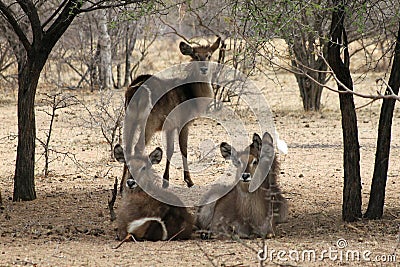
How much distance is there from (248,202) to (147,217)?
1.09 m

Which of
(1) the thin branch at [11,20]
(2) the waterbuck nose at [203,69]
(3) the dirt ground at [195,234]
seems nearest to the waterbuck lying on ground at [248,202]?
(3) the dirt ground at [195,234]

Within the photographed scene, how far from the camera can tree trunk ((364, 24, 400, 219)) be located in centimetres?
775

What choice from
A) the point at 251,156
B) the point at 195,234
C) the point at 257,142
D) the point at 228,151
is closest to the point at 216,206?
the point at 195,234

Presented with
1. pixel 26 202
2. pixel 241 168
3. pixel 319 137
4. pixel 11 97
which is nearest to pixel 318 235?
pixel 241 168

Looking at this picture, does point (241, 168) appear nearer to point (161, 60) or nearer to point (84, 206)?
point (84, 206)

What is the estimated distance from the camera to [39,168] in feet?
39.2

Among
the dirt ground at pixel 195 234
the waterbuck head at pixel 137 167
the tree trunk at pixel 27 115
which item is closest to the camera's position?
the dirt ground at pixel 195 234

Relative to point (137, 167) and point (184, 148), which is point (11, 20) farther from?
point (184, 148)

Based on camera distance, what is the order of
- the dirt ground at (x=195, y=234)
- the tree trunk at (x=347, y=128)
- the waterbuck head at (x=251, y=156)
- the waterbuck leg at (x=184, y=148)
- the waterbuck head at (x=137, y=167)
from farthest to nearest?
the waterbuck leg at (x=184, y=148) → the tree trunk at (x=347, y=128) → the waterbuck head at (x=137, y=167) → the waterbuck head at (x=251, y=156) → the dirt ground at (x=195, y=234)

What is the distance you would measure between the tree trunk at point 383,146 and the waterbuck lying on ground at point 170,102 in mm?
2738

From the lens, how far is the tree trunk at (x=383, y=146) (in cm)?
775

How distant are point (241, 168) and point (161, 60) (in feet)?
78.4

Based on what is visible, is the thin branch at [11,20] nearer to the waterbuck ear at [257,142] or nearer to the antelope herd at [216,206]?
the antelope herd at [216,206]

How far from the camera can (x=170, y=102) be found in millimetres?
10594
